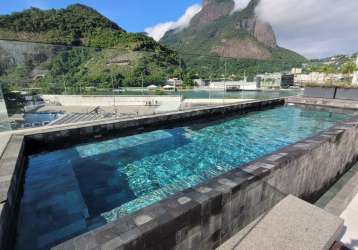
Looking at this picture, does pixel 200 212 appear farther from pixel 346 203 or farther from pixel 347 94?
pixel 347 94

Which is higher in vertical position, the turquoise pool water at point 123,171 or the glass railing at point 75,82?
the glass railing at point 75,82

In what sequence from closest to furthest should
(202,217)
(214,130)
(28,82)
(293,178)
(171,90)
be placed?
(202,217), (293,178), (28,82), (214,130), (171,90)

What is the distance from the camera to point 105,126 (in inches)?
185

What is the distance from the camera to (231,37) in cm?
7950

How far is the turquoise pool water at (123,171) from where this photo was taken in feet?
7.75

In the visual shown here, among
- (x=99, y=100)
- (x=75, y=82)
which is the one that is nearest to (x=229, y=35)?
(x=99, y=100)

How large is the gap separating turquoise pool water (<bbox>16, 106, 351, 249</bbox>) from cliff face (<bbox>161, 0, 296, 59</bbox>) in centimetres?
5595

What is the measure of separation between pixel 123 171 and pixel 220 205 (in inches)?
94.4

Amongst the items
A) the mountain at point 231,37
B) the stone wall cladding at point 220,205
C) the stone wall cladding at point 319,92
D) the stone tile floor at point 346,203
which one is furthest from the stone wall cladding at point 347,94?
the mountain at point 231,37

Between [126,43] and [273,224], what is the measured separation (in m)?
41.3

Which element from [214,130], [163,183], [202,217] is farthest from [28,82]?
[202,217]

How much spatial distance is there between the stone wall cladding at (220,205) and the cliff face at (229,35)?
58.3 metres

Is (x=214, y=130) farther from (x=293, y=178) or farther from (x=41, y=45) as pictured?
(x=41, y=45)

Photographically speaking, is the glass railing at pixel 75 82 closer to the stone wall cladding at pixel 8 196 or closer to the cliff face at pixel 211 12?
the stone wall cladding at pixel 8 196
